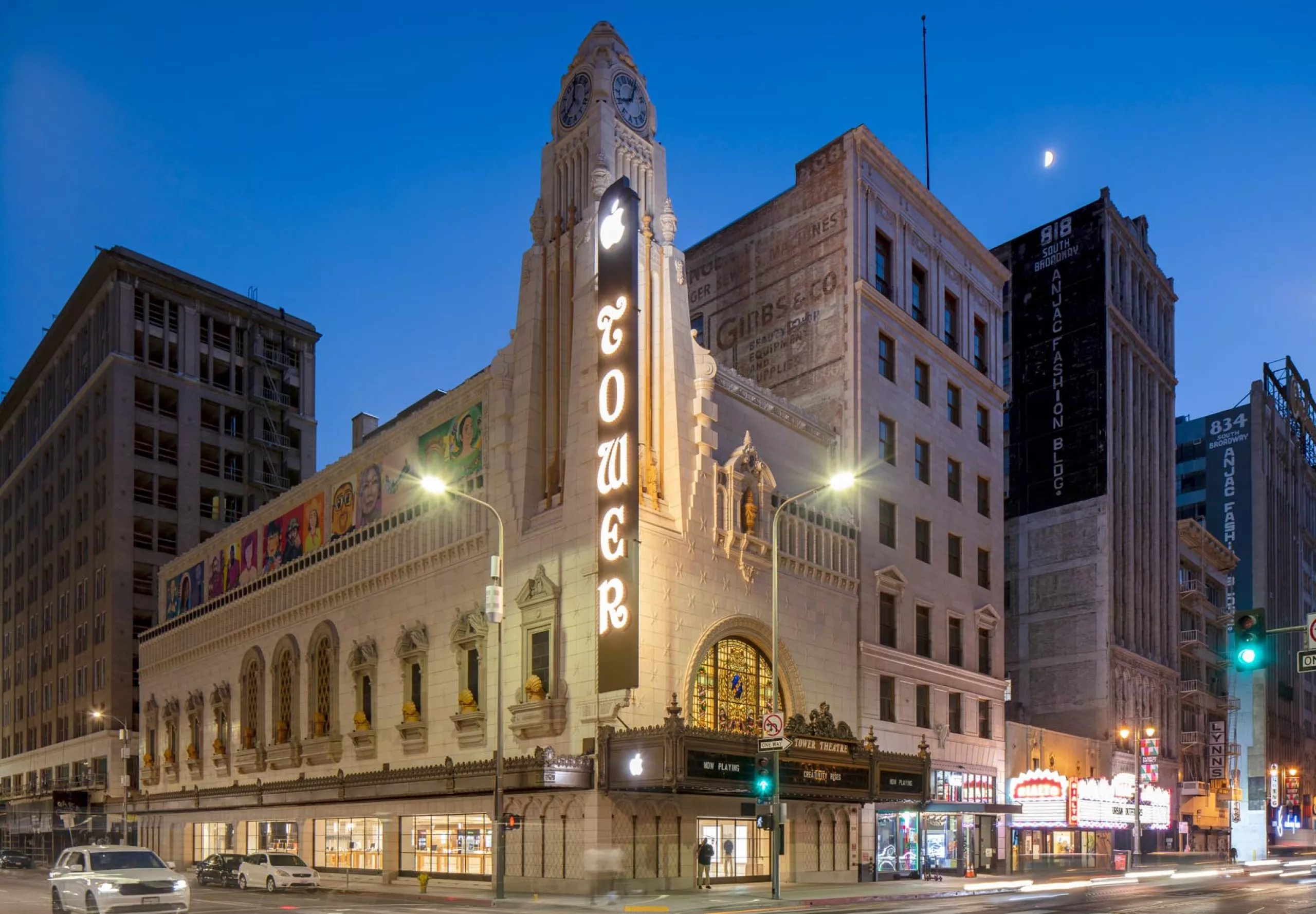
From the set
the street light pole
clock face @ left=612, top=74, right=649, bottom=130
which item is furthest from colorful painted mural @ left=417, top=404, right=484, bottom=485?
clock face @ left=612, top=74, right=649, bottom=130

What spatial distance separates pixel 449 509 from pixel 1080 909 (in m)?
25.9

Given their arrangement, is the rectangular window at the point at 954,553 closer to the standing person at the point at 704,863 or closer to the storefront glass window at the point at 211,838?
the standing person at the point at 704,863

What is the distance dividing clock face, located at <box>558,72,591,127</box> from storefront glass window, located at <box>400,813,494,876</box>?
24555 millimetres

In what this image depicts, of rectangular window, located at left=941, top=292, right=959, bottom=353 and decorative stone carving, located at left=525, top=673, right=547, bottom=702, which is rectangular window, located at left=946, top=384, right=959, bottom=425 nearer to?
rectangular window, located at left=941, top=292, right=959, bottom=353

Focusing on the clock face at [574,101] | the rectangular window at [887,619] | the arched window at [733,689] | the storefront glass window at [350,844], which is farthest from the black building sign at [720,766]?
the clock face at [574,101]

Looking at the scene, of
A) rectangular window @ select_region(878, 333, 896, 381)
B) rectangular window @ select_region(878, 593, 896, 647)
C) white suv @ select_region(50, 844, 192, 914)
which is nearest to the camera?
white suv @ select_region(50, 844, 192, 914)

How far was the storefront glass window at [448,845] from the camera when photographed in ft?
138

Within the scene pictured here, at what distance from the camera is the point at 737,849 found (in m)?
41.9

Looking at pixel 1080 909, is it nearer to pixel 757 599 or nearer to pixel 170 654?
pixel 757 599

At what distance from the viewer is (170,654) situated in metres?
71.2

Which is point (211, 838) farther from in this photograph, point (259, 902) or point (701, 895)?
point (701, 895)

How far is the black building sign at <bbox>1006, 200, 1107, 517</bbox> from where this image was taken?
73.9 m

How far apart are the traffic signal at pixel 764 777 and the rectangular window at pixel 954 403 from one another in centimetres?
2681

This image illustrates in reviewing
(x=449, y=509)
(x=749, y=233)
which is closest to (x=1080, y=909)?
(x=449, y=509)
